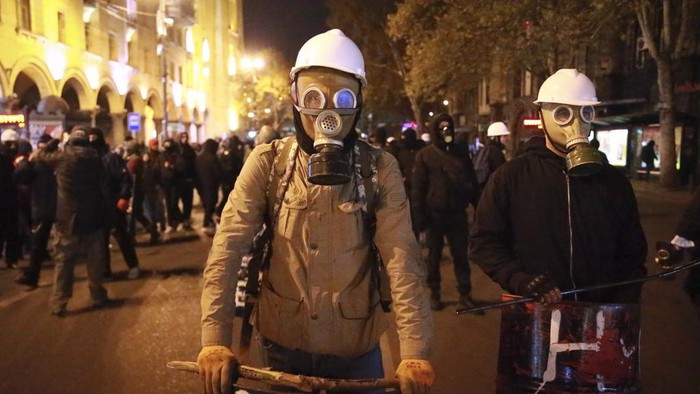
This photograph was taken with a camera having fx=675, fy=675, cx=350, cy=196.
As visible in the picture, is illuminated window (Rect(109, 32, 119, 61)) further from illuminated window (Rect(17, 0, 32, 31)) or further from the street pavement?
the street pavement

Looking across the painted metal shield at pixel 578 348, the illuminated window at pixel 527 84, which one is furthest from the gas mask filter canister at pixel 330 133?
the illuminated window at pixel 527 84

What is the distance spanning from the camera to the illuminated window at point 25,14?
76.4ft

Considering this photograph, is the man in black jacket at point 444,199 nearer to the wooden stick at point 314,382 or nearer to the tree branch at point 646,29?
the wooden stick at point 314,382

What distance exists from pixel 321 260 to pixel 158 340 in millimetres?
4341

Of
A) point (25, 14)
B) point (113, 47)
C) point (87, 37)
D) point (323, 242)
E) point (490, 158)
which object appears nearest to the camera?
point (323, 242)

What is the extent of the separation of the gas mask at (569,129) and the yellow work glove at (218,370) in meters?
1.72

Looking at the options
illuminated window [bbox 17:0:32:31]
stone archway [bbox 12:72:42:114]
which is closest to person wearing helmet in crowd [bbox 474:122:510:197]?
illuminated window [bbox 17:0:32:31]

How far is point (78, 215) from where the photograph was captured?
731 centimetres

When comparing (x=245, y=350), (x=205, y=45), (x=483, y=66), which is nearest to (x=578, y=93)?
(x=245, y=350)

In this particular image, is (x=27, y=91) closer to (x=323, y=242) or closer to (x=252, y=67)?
(x=323, y=242)

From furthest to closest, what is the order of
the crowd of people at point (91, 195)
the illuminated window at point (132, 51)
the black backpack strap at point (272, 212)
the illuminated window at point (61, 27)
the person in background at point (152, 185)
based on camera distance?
A: the illuminated window at point (132, 51), the illuminated window at point (61, 27), the person in background at point (152, 185), the crowd of people at point (91, 195), the black backpack strap at point (272, 212)

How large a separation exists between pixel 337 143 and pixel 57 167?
19.6 ft

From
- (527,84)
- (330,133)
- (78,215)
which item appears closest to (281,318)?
(330,133)

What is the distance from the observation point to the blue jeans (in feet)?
8.52
